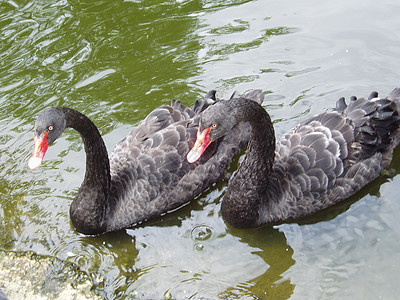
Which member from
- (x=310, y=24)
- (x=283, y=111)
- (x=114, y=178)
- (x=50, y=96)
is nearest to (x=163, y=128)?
(x=114, y=178)

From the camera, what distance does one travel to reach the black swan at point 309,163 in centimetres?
503

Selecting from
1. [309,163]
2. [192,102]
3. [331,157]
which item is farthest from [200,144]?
[192,102]

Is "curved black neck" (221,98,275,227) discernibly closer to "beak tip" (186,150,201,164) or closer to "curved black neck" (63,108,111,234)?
"beak tip" (186,150,201,164)

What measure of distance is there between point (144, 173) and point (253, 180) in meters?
1.07

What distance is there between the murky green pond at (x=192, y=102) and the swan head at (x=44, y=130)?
107 centimetres

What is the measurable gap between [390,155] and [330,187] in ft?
2.82

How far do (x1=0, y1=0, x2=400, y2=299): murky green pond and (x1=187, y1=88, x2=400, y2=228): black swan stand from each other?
0.20m

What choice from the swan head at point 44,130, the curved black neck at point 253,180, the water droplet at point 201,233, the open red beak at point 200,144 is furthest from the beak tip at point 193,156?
the swan head at point 44,130

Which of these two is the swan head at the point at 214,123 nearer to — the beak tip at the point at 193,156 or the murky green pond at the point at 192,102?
the beak tip at the point at 193,156

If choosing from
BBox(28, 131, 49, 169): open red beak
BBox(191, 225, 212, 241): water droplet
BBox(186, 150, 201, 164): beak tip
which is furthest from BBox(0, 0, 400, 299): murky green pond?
BBox(28, 131, 49, 169): open red beak

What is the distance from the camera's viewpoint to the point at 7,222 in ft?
18.3

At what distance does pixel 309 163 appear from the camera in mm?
5172

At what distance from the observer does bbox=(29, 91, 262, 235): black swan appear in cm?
519

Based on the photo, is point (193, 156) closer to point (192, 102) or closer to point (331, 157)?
point (331, 157)
